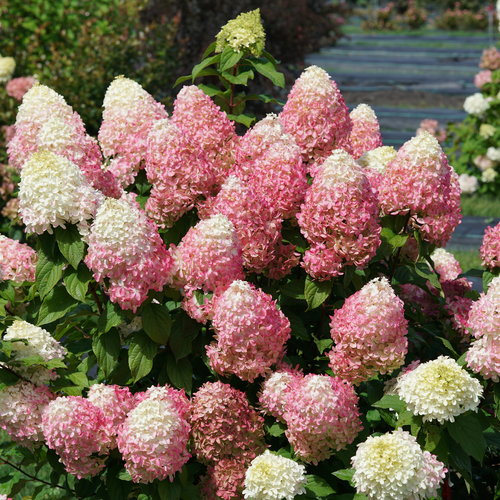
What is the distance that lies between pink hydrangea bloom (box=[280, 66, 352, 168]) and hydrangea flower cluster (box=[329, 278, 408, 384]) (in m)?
0.70

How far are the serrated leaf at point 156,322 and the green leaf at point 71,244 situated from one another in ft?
0.86

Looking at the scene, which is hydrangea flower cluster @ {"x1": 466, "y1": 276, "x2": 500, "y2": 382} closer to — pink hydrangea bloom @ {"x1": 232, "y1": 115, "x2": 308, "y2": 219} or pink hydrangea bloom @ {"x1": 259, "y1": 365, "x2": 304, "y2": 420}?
pink hydrangea bloom @ {"x1": 259, "y1": 365, "x2": 304, "y2": 420}

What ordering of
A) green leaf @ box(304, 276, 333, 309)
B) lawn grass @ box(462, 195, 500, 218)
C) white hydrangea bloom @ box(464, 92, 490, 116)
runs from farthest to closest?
white hydrangea bloom @ box(464, 92, 490, 116) < lawn grass @ box(462, 195, 500, 218) < green leaf @ box(304, 276, 333, 309)

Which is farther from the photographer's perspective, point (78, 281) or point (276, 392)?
point (78, 281)

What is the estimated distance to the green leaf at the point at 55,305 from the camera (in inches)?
126

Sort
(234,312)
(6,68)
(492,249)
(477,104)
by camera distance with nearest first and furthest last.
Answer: (234,312), (492,249), (6,68), (477,104)

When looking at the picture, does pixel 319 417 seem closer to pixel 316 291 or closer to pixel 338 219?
pixel 316 291

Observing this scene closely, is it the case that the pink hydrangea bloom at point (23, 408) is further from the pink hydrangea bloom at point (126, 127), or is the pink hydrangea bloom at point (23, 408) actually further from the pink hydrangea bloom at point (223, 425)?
the pink hydrangea bloom at point (126, 127)

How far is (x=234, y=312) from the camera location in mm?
2859

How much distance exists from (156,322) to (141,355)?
0.12m

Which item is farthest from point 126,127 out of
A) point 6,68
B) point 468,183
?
point 468,183

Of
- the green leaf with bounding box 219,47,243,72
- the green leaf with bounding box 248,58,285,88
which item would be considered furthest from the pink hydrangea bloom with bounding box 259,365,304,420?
the green leaf with bounding box 219,47,243,72

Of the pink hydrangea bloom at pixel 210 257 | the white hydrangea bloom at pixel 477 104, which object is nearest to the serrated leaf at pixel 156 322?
the pink hydrangea bloom at pixel 210 257

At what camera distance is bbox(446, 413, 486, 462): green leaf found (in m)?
2.80
